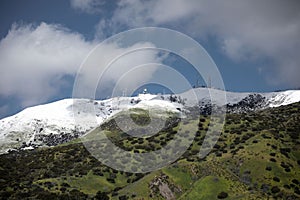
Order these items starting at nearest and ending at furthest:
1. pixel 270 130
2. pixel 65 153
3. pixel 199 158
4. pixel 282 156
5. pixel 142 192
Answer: pixel 142 192, pixel 282 156, pixel 199 158, pixel 270 130, pixel 65 153

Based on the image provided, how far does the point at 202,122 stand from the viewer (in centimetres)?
14300

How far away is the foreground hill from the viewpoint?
279ft

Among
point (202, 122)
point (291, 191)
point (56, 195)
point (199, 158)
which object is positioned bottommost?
point (291, 191)

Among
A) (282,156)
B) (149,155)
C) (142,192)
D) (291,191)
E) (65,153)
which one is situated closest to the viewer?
(291,191)

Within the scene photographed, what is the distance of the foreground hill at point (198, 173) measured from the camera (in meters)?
85.1

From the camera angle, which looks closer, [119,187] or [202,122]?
[119,187]

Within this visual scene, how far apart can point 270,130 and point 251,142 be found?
1145 cm

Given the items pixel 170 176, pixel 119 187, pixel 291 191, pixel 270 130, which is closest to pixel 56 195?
pixel 119 187

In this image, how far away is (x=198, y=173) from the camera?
316 ft

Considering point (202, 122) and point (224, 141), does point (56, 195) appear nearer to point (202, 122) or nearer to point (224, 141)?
point (224, 141)

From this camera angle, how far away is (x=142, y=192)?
89750 millimetres

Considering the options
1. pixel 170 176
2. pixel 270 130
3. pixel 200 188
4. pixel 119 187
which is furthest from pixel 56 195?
pixel 270 130

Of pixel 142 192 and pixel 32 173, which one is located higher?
pixel 32 173

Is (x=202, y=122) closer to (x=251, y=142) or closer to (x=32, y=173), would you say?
(x=251, y=142)
